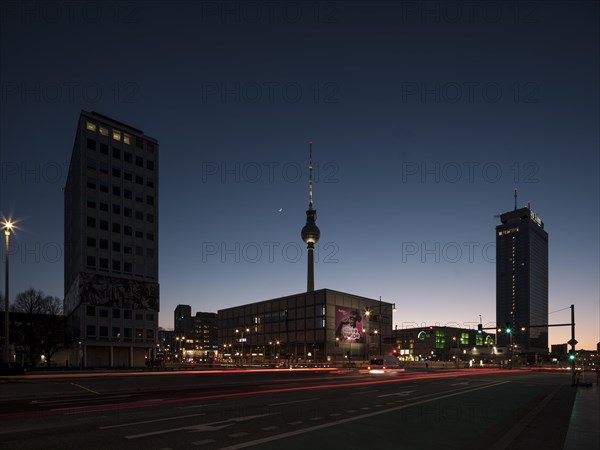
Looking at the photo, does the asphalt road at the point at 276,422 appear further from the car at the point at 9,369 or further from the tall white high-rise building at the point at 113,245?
the tall white high-rise building at the point at 113,245

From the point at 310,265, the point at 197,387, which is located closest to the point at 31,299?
the point at 197,387

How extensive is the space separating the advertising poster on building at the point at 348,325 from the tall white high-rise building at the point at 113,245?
52.3m

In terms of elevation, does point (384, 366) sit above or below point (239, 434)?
below

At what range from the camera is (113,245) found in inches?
3588

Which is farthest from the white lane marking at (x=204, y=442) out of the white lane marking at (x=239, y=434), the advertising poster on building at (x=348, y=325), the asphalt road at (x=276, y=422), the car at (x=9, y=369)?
the advertising poster on building at (x=348, y=325)

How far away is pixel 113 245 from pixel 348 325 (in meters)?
68.0

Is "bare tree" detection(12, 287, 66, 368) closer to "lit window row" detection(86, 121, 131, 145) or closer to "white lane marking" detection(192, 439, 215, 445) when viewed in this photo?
"lit window row" detection(86, 121, 131, 145)

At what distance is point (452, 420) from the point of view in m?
16.7

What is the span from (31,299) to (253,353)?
82.8 metres

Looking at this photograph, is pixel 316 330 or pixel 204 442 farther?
pixel 316 330

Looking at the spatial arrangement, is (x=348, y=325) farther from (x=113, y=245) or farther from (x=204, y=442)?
(x=204, y=442)

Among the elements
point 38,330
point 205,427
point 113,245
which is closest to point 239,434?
point 205,427

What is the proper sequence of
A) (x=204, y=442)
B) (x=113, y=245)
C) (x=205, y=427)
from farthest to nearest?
1. (x=113, y=245)
2. (x=205, y=427)
3. (x=204, y=442)

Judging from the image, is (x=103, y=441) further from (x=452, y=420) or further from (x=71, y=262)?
(x=71, y=262)
